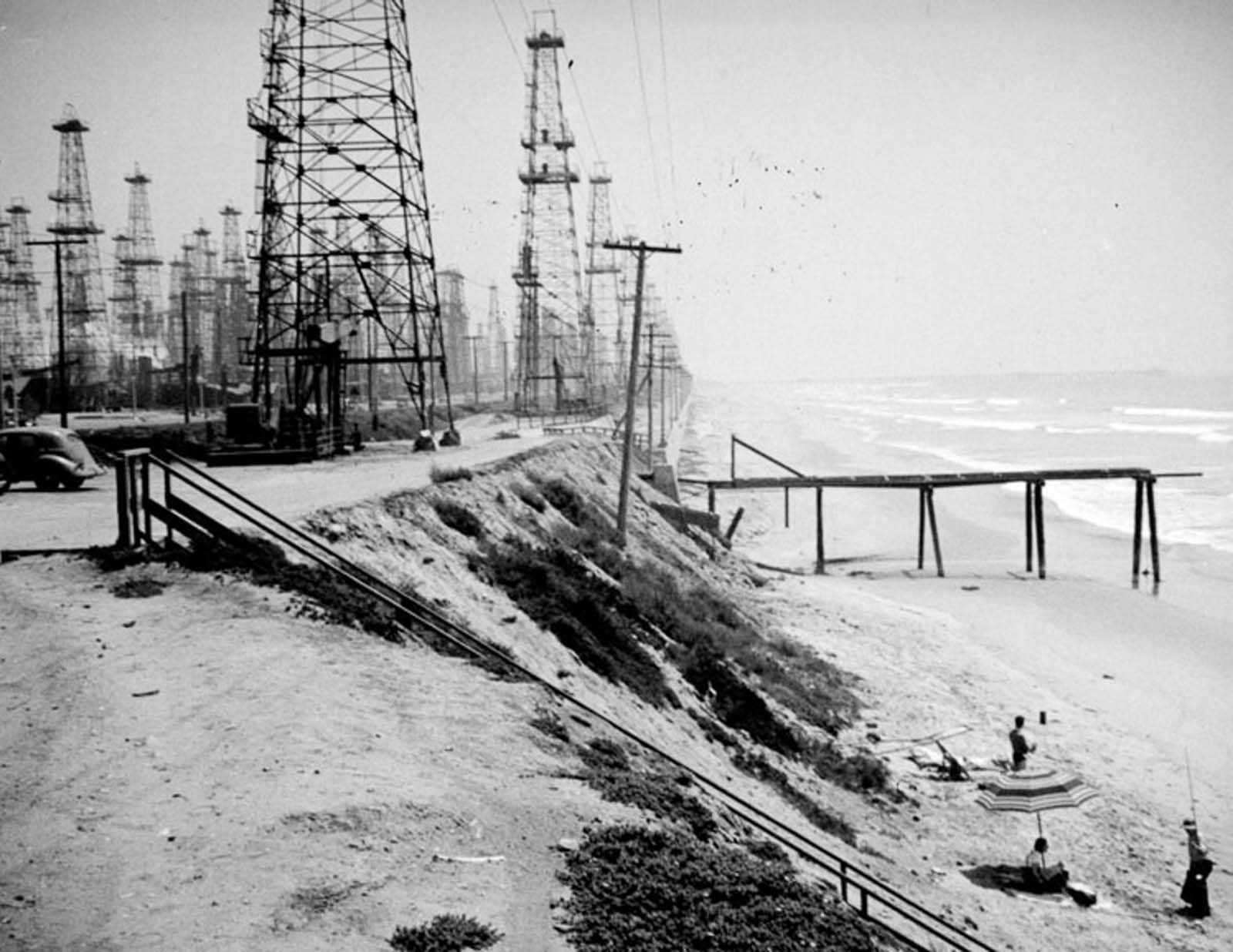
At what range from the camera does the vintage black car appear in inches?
858

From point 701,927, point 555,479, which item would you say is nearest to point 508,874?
point 701,927

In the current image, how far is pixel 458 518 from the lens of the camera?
18.5 meters

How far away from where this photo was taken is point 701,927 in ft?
20.1

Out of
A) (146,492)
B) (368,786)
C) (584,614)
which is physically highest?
(146,492)

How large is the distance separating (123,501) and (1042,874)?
12.1 meters

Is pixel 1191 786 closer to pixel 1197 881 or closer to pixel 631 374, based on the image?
pixel 1197 881

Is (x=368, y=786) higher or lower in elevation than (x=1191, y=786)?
higher

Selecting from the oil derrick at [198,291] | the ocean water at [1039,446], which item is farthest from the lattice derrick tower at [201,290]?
the ocean water at [1039,446]

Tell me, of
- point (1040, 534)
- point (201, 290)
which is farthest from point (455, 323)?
point (1040, 534)

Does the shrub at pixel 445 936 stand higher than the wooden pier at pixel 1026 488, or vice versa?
the shrub at pixel 445 936

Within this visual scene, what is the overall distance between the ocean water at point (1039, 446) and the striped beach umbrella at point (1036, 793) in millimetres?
31574

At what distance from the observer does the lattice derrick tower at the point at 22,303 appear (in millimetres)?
85188

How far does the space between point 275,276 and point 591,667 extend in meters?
24.8

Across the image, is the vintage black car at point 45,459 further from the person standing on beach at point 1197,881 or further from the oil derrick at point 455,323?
the oil derrick at point 455,323
